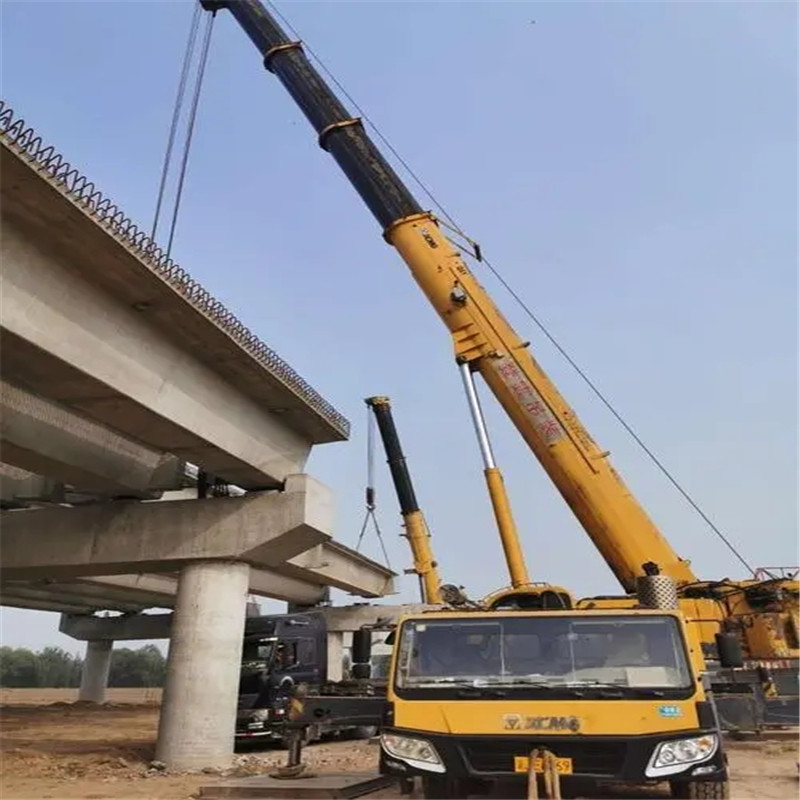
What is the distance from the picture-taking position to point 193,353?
495 inches

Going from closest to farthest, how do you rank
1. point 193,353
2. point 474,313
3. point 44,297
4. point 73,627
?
1. point 44,297
2. point 193,353
3. point 474,313
4. point 73,627

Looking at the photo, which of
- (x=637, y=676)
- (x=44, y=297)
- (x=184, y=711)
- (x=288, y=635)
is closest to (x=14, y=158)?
(x=44, y=297)

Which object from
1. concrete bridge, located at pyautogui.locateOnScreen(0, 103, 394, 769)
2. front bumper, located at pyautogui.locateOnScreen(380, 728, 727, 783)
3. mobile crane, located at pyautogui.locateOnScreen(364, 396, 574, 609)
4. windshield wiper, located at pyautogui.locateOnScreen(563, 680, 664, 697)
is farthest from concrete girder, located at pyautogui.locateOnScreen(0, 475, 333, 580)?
windshield wiper, located at pyautogui.locateOnScreen(563, 680, 664, 697)

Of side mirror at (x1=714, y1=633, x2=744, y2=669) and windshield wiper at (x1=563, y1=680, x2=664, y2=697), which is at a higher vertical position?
side mirror at (x1=714, y1=633, x2=744, y2=669)

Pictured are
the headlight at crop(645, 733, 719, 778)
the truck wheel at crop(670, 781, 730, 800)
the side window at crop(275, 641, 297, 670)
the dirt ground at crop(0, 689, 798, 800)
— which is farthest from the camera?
the side window at crop(275, 641, 297, 670)

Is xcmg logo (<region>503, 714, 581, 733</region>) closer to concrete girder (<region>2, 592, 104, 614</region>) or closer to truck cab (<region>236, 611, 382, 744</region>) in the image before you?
truck cab (<region>236, 611, 382, 744</region>)

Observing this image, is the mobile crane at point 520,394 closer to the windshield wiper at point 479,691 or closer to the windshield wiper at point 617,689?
the windshield wiper at point 617,689

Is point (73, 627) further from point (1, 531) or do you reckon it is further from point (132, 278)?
point (132, 278)

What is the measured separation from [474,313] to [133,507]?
302 inches

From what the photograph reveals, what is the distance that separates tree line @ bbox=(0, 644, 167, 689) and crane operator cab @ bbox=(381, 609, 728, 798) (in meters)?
90.9

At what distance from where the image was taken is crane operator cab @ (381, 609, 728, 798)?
6.27 meters

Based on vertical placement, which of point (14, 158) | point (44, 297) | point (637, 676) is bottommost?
point (637, 676)

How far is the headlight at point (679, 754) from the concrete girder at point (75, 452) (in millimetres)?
10167

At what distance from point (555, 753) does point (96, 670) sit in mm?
41076
